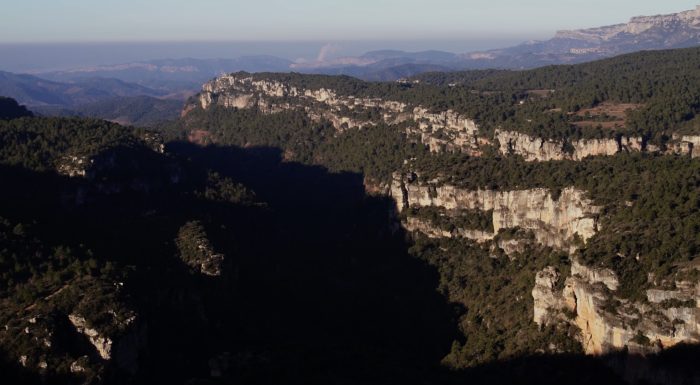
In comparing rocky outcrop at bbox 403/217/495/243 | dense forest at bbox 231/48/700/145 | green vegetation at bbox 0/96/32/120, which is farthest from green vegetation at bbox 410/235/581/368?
green vegetation at bbox 0/96/32/120

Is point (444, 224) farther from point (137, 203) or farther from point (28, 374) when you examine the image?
point (28, 374)

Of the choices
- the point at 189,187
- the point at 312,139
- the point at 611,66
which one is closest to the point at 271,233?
the point at 189,187

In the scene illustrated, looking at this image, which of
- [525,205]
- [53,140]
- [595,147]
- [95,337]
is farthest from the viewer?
[595,147]

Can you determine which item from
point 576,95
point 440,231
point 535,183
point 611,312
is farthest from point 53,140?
point 576,95

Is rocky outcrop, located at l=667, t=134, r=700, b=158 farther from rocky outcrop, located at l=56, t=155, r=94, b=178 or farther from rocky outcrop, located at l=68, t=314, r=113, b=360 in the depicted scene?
rocky outcrop, located at l=68, t=314, r=113, b=360

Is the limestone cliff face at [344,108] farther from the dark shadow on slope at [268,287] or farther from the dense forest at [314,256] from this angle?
the dark shadow on slope at [268,287]

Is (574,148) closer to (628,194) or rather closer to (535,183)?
(535,183)
